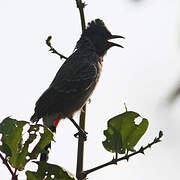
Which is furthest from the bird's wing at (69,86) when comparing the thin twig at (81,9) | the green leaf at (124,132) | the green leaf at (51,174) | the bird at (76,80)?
the green leaf at (51,174)

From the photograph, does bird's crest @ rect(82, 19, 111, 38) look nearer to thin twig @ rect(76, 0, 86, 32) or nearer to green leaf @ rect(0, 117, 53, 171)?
thin twig @ rect(76, 0, 86, 32)

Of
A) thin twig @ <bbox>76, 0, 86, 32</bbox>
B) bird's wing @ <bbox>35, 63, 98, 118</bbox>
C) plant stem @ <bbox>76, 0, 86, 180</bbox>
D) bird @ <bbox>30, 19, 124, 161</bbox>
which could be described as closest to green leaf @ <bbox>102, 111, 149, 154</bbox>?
plant stem @ <bbox>76, 0, 86, 180</bbox>

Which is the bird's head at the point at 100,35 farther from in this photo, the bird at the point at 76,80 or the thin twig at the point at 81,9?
the thin twig at the point at 81,9

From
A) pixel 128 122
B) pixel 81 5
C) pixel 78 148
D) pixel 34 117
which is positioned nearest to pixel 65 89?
pixel 34 117

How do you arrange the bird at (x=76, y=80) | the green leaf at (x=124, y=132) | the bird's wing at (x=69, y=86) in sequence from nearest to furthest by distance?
the green leaf at (x=124, y=132) → the bird at (x=76, y=80) → the bird's wing at (x=69, y=86)

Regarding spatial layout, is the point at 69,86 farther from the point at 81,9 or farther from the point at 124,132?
the point at 124,132

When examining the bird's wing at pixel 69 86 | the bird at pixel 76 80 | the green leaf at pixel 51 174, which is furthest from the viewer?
the bird's wing at pixel 69 86

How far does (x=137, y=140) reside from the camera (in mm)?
2656

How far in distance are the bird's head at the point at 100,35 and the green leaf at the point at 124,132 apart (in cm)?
425

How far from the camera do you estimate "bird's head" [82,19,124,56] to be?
690 cm

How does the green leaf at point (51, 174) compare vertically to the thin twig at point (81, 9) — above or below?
below

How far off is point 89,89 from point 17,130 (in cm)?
390

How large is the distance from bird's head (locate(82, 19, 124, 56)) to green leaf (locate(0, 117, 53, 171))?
4.49 metres

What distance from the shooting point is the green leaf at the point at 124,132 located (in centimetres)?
263
